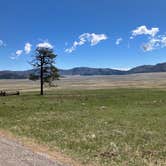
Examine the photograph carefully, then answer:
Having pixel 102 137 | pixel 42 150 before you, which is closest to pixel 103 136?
pixel 102 137

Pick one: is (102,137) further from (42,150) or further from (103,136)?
(42,150)

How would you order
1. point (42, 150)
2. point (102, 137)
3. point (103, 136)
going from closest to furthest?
point (42, 150)
point (102, 137)
point (103, 136)

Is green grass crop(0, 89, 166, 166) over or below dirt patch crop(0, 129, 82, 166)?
below

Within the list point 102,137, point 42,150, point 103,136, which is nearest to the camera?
point 42,150

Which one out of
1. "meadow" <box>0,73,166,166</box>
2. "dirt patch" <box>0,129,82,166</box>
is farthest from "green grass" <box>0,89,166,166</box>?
"dirt patch" <box>0,129,82,166</box>

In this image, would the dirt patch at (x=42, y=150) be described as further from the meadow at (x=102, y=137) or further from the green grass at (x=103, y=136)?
the green grass at (x=103, y=136)

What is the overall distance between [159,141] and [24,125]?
9.50 m

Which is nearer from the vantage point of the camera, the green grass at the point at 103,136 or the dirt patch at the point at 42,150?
the dirt patch at the point at 42,150

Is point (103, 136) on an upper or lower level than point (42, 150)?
lower

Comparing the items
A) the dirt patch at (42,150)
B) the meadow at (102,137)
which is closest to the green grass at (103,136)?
the meadow at (102,137)

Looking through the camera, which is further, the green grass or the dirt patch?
the green grass

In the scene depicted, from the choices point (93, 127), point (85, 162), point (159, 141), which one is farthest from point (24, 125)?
point (85, 162)

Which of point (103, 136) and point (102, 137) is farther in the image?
point (103, 136)

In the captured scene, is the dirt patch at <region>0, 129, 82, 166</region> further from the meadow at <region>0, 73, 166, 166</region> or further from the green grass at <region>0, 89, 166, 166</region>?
the green grass at <region>0, 89, 166, 166</region>
